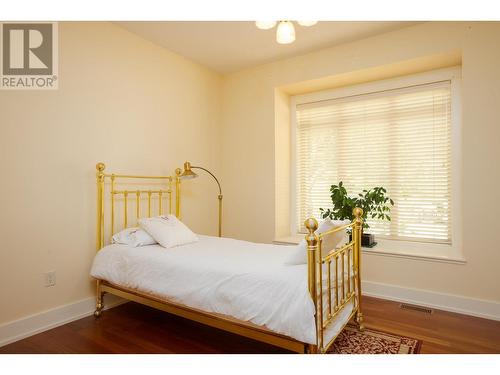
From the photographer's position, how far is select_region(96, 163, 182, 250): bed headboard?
2842 mm

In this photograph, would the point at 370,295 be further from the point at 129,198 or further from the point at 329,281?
the point at 129,198

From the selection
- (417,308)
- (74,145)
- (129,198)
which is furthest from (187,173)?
(417,308)

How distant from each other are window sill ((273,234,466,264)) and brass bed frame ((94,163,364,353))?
0.79 meters

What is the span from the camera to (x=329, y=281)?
1893mm

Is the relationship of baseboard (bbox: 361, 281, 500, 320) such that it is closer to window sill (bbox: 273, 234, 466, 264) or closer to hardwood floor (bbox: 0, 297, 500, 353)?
hardwood floor (bbox: 0, 297, 500, 353)

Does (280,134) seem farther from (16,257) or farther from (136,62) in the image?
(16,257)

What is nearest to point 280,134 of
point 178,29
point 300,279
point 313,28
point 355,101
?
point 355,101

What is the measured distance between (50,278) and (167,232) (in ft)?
3.18

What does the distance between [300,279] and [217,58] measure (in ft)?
9.43

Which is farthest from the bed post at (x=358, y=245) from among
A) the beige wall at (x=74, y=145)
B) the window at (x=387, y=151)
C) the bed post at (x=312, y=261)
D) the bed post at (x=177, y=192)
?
the beige wall at (x=74, y=145)

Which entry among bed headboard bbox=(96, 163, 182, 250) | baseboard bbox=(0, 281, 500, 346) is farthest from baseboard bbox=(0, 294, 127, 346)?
bed headboard bbox=(96, 163, 182, 250)

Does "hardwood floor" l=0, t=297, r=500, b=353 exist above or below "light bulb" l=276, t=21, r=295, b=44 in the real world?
below
